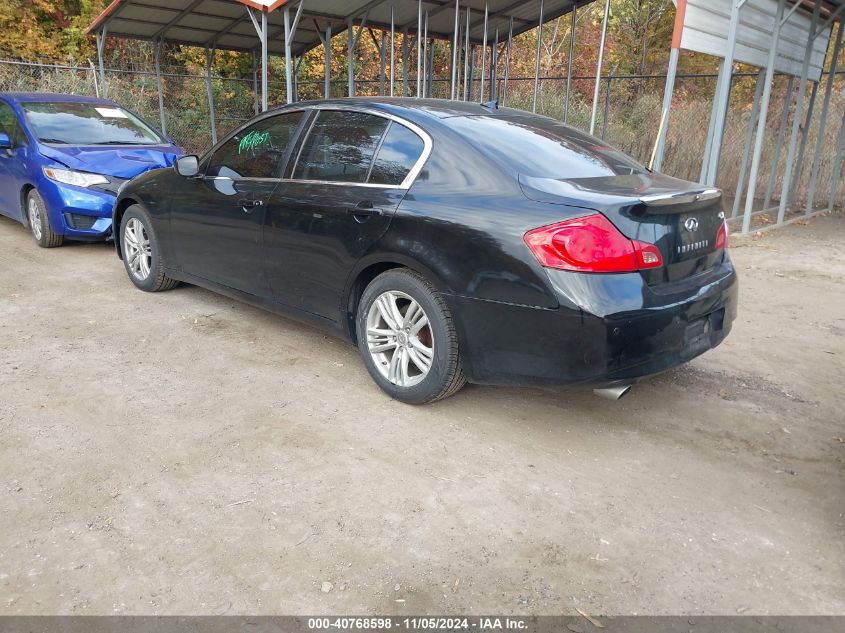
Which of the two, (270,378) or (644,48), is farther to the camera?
(644,48)

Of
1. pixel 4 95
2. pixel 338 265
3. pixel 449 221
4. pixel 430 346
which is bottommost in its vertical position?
pixel 430 346

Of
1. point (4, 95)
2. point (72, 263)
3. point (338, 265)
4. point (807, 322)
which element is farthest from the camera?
point (4, 95)

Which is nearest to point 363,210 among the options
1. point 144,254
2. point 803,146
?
point 144,254

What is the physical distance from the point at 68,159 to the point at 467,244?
5657 mm

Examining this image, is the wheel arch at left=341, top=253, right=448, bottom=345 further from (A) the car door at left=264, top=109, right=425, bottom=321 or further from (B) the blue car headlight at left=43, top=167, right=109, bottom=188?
(B) the blue car headlight at left=43, top=167, right=109, bottom=188

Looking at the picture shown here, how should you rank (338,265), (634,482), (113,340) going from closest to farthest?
(634,482) → (338,265) → (113,340)

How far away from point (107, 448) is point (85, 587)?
106 cm

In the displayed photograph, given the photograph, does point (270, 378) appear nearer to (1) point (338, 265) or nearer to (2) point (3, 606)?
Result: (1) point (338, 265)

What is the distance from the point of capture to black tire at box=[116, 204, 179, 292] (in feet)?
18.3

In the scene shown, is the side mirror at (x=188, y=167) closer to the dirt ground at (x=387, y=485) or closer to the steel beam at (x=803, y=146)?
the dirt ground at (x=387, y=485)

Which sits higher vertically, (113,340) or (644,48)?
(644,48)

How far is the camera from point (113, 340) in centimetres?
479

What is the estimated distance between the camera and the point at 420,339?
3.74m

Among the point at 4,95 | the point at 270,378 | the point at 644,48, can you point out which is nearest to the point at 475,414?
the point at 270,378
